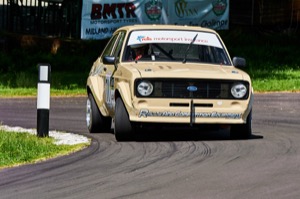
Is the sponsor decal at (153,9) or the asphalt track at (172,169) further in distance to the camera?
the sponsor decal at (153,9)

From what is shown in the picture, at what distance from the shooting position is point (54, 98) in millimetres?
25359

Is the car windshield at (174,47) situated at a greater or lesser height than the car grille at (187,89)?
greater

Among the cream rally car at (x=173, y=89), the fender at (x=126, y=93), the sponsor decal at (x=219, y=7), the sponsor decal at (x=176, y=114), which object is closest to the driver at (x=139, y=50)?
the cream rally car at (x=173, y=89)

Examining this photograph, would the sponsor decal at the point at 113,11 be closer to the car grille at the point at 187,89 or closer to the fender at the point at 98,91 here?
the fender at the point at 98,91

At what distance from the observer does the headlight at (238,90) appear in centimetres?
1426

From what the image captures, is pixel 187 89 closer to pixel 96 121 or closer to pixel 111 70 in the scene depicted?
pixel 111 70

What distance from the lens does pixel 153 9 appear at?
36906 mm

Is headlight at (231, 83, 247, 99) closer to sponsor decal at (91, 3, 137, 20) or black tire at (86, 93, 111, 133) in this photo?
black tire at (86, 93, 111, 133)

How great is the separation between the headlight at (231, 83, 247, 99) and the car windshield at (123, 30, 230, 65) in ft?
3.80

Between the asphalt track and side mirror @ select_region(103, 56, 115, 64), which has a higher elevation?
side mirror @ select_region(103, 56, 115, 64)

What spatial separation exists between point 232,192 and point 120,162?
8.39ft

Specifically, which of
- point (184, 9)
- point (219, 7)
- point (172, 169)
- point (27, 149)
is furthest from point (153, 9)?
point (172, 169)

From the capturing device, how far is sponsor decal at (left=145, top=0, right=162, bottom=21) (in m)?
36.8

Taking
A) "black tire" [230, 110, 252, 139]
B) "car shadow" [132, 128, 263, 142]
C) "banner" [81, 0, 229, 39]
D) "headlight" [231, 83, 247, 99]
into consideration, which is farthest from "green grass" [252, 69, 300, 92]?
"headlight" [231, 83, 247, 99]
